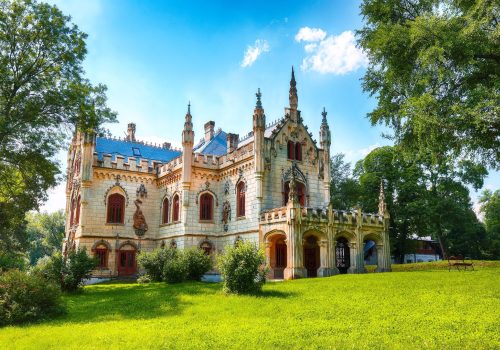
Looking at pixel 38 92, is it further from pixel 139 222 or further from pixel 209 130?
pixel 209 130

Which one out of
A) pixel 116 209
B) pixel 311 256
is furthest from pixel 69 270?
pixel 311 256

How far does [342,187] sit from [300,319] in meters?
37.4

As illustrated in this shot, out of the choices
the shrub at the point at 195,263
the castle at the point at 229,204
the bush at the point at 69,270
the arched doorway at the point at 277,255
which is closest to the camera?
the bush at the point at 69,270

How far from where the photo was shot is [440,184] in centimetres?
4462

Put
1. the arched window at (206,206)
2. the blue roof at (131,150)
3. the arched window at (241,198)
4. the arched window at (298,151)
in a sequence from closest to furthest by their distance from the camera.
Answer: the arched window at (241,198)
the arched window at (298,151)
the arched window at (206,206)
the blue roof at (131,150)

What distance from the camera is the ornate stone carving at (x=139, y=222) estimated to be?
36062mm

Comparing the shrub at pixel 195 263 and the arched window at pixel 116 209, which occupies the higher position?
the arched window at pixel 116 209

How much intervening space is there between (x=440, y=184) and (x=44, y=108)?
3756 centimetres

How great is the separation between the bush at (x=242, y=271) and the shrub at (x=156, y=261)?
795cm

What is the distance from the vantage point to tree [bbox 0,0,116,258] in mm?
24125

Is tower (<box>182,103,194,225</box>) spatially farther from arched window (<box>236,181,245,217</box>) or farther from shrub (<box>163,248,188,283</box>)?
shrub (<box>163,248,188,283</box>)

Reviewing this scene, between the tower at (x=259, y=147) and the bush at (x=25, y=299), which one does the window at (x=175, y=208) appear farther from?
the bush at (x=25, y=299)

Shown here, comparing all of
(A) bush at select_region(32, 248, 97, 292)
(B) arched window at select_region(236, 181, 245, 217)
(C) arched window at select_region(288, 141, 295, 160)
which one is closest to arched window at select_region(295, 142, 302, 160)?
(C) arched window at select_region(288, 141, 295, 160)

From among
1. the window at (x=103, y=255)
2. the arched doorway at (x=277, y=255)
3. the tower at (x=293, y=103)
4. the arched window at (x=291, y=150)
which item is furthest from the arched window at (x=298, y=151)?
the window at (x=103, y=255)
